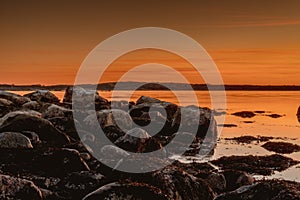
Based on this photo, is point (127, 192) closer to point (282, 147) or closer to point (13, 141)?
point (13, 141)

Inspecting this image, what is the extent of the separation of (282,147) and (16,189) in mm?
21050

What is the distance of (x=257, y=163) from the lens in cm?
2342

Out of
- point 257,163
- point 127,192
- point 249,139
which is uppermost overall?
point 127,192

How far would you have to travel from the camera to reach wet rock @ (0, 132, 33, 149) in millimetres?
19047

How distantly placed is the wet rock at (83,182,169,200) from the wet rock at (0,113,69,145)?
11666 mm

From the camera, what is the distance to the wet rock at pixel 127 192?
11.6 m

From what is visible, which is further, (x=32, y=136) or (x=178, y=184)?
(x=32, y=136)

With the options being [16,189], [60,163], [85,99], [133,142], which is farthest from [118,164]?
[85,99]

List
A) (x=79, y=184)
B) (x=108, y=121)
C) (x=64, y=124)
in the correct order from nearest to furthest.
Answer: (x=79, y=184), (x=64, y=124), (x=108, y=121)

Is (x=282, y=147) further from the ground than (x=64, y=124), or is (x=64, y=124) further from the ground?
(x=64, y=124)

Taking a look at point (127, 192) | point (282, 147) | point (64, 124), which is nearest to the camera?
point (127, 192)

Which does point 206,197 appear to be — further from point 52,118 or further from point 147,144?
point 52,118

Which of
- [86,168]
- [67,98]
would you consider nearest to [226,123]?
[67,98]

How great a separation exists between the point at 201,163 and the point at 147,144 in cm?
293
